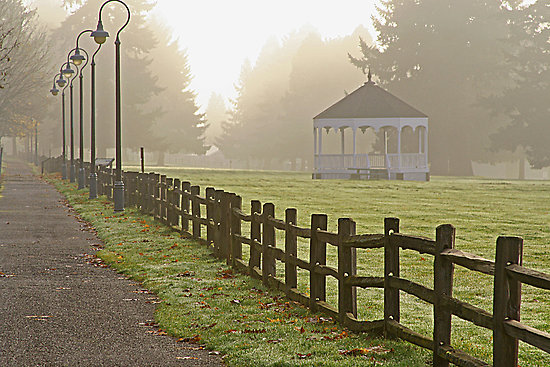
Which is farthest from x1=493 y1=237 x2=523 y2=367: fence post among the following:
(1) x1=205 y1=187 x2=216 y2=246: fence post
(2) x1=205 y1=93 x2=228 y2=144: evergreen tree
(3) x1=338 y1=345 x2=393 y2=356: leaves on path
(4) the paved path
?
(2) x1=205 y1=93 x2=228 y2=144: evergreen tree

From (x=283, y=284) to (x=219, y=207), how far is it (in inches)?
153

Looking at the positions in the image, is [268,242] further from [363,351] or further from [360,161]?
[360,161]

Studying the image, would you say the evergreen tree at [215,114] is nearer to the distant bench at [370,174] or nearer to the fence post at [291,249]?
the distant bench at [370,174]

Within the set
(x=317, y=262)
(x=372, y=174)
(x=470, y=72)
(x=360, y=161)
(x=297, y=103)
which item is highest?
(x=470, y=72)

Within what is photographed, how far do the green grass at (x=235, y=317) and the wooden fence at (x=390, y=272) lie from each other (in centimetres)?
19

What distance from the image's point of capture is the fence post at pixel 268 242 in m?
11.6

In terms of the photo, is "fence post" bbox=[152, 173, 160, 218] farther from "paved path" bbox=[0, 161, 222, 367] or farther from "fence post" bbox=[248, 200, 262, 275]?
"fence post" bbox=[248, 200, 262, 275]

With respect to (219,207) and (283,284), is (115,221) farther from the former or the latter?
(283,284)

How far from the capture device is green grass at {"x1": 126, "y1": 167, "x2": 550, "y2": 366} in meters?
10.2

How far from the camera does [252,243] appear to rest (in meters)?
12.5

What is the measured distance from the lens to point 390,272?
819 centimetres

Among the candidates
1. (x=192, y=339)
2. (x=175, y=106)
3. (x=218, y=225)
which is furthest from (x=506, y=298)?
(x=175, y=106)

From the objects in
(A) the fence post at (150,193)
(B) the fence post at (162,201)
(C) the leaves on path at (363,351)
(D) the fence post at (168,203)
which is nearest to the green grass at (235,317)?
(C) the leaves on path at (363,351)

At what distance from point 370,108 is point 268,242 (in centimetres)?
3988
